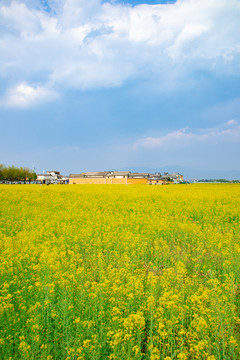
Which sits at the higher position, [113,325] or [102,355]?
[113,325]

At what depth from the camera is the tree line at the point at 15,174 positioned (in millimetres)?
110762

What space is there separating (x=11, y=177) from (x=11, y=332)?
121 meters

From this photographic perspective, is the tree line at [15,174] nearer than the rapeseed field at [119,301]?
No

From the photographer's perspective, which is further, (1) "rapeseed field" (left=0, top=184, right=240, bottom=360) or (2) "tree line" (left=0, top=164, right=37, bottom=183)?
(2) "tree line" (left=0, top=164, right=37, bottom=183)

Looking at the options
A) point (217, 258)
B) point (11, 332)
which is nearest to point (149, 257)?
point (217, 258)

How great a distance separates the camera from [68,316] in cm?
402

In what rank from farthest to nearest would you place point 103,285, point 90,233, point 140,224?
point 140,224
point 90,233
point 103,285

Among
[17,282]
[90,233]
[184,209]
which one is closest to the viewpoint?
[17,282]

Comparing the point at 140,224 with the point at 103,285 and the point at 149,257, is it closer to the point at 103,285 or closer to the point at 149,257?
the point at 149,257

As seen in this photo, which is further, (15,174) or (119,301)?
(15,174)

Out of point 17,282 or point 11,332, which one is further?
point 17,282

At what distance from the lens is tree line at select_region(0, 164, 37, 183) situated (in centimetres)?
11076

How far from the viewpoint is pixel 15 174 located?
11394 centimetres

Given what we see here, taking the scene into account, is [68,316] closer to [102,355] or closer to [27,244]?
[102,355]
